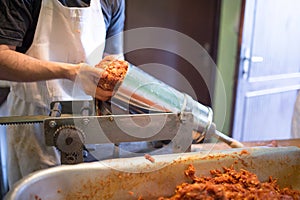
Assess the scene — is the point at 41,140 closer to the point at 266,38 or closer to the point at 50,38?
the point at 50,38

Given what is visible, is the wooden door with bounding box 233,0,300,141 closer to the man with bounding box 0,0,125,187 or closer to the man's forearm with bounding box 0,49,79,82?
the man with bounding box 0,0,125,187

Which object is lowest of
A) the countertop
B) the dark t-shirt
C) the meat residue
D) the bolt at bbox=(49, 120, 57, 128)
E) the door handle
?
the countertop

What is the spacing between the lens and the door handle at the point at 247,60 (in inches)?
90.4

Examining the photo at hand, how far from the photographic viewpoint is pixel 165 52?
263 centimetres

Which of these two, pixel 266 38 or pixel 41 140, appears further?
pixel 266 38

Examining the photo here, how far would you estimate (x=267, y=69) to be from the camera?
2.37 m

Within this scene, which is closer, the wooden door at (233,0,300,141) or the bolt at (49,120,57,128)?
the bolt at (49,120,57,128)

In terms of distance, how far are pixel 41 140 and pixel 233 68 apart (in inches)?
61.9

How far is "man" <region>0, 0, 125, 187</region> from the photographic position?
1.05 meters

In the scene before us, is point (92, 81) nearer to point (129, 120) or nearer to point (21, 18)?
point (129, 120)

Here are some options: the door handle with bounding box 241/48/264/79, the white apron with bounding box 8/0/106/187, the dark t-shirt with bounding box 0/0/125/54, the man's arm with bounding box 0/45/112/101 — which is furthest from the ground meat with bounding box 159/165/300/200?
the door handle with bounding box 241/48/264/79

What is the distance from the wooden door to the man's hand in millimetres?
1551

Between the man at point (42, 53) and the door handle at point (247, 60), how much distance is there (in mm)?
1191

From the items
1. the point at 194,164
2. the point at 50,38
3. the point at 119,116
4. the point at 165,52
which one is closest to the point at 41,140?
the point at 50,38
